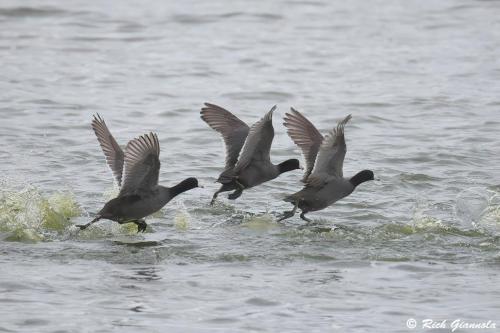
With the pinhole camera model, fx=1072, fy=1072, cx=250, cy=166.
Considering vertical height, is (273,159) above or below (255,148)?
below

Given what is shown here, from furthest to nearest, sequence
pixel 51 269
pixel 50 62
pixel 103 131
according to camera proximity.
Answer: pixel 50 62
pixel 103 131
pixel 51 269

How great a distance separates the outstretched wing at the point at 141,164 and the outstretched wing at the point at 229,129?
1959 mm

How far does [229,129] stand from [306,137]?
1046 mm

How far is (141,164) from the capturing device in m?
11.1

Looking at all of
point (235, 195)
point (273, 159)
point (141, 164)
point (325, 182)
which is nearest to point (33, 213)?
point (141, 164)

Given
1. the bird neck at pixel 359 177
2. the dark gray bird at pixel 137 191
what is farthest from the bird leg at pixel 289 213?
the dark gray bird at pixel 137 191

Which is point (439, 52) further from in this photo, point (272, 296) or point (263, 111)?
point (272, 296)

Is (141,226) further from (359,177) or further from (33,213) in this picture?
(359,177)

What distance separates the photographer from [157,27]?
87.1 feet

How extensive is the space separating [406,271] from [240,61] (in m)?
13.9

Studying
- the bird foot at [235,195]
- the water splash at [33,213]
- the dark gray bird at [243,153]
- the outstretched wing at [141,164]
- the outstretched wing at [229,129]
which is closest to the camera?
the outstretched wing at [141,164]

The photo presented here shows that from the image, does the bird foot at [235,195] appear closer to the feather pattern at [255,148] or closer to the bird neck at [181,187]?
the feather pattern at [255,148]

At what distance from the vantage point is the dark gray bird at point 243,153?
1258 centimetres

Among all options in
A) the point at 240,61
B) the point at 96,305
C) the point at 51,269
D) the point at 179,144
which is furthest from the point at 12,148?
the point at 240,61
